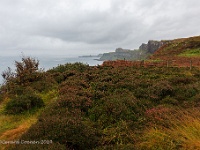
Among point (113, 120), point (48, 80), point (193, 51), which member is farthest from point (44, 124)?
point (193, 51)

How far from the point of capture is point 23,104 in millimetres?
8812

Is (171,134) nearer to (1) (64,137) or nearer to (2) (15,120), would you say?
(1) (64,137)

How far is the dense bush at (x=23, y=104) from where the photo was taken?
8.73 metres

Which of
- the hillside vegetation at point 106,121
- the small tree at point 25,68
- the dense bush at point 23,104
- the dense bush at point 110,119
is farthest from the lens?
the small tree at point 25,68

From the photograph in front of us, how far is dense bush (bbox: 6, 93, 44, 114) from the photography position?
28.7 feet

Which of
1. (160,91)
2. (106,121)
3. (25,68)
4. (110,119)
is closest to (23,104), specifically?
(106,121)

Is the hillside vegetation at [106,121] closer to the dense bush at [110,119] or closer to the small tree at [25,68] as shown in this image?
the dense bush at [110,119]

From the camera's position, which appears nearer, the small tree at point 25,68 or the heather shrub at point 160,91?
the heather shrub at point 160,91

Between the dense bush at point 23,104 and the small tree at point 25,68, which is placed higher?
the small tree at point 25,68

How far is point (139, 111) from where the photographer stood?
7.22 metres

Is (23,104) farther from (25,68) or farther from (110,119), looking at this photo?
(25,68)

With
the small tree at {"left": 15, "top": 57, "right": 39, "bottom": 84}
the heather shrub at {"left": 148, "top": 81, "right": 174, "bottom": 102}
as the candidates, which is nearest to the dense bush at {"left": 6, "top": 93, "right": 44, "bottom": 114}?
the small tree at {"left": 15, "top": 57, "right": 39, "bottom": 84}

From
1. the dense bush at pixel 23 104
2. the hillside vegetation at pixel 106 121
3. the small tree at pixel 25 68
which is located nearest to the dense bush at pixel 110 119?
the hillside vegetation at pixel 106 121

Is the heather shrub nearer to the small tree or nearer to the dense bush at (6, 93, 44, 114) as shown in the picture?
the dense bush at (6, 93, 44, 114)
